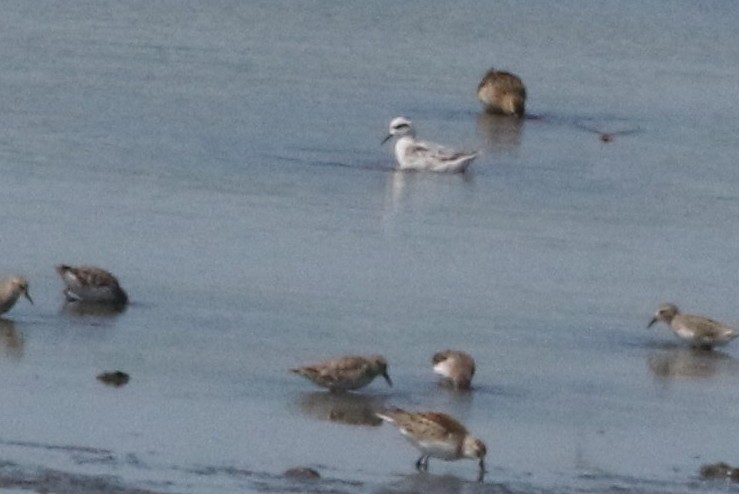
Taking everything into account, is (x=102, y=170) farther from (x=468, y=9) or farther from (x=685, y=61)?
(x=468, y=9)

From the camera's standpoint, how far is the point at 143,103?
24.7 meters

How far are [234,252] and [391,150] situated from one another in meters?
6.34

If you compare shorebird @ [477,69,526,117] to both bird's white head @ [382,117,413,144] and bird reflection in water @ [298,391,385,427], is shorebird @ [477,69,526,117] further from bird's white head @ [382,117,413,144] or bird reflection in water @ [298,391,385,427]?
bird reflection in water @ [298,391,385,427]

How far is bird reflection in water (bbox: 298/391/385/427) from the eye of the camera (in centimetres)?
1282

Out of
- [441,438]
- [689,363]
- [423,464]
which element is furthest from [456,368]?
[689,363]

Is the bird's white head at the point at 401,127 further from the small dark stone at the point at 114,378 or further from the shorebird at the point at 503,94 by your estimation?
the small dark stone at the point at 114,378

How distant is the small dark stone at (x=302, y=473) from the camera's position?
36.7 feet

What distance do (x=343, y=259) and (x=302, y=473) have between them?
5.83 metres

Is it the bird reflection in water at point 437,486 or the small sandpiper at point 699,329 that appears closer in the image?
the bird reflection in water at point 437,486

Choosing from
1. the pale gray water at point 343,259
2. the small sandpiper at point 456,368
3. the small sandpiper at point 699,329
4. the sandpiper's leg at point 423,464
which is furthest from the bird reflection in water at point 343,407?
the small sandpiper at point 699,329

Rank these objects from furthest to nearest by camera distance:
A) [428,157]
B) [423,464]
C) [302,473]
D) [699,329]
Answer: [428,157], [699,329], [423,464], [302,473]

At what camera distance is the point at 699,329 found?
15094 mm

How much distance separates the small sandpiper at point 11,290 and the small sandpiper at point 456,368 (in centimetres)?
262

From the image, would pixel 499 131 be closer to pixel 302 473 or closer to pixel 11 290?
pixel 11 290
